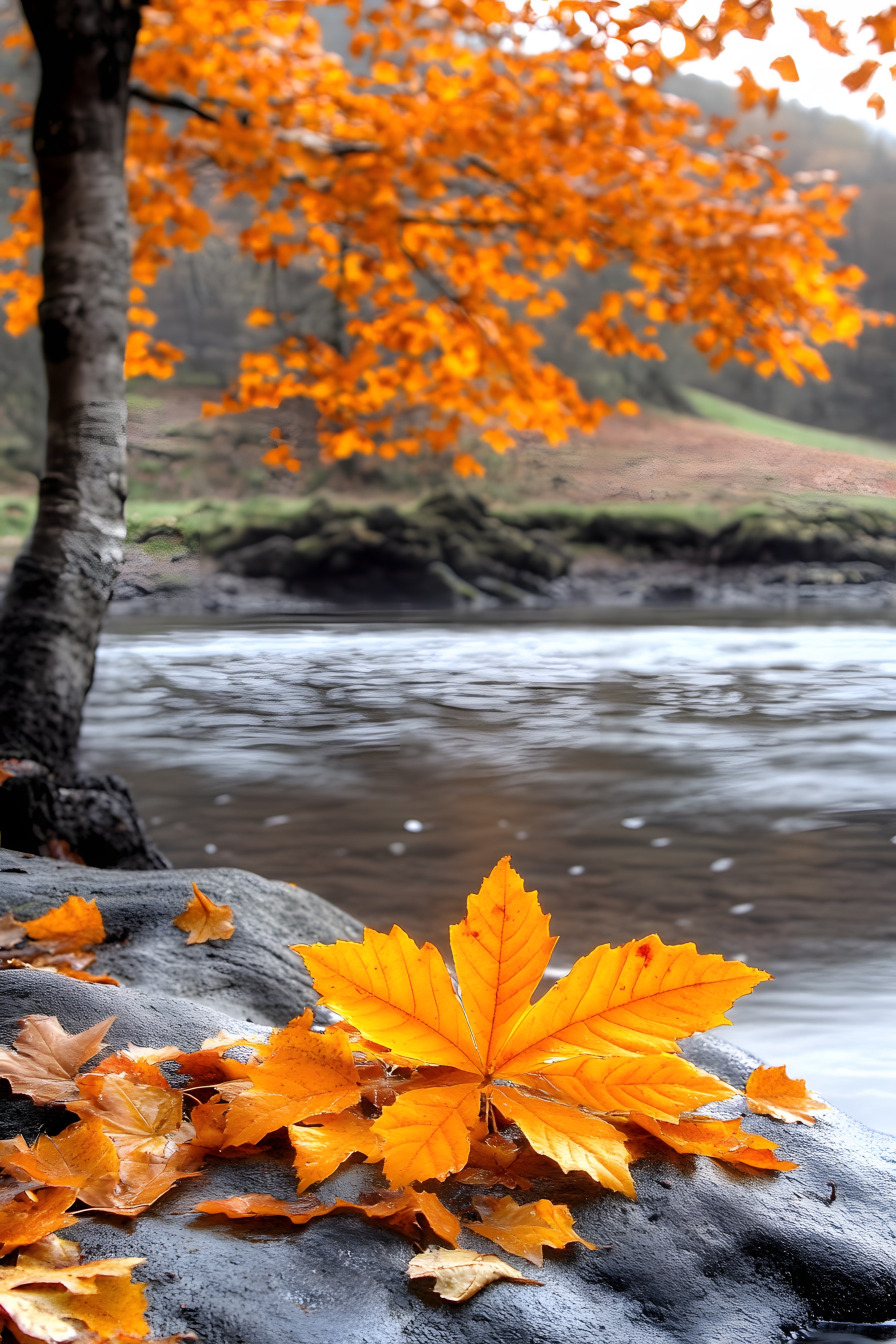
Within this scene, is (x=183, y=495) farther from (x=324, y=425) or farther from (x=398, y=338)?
(x=398, y=338)

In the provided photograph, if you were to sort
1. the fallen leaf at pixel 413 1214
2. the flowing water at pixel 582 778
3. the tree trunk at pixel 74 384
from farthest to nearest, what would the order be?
the tree trunk at pixel 74 384 → the flowing water at pixel 582 778 → the fallen leaf at pixel 413 1214

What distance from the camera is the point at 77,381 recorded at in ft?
9.36

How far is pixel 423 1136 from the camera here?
783 mm

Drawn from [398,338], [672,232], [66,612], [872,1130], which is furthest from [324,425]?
[872,1130]

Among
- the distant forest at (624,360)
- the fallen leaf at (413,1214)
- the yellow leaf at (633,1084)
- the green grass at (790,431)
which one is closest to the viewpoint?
the fallen leaf at (413,1214)

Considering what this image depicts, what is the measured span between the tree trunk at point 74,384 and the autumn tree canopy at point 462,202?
1354 millimetres

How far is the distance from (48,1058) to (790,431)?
5.57ft

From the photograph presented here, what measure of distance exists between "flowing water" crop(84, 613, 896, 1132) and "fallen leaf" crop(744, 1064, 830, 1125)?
567 mm

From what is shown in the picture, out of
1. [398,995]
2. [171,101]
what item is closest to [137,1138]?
[398,995]

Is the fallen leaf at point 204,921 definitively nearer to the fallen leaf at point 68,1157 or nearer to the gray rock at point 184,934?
the gray rock at point 184,934

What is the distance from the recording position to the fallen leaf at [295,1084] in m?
0.85

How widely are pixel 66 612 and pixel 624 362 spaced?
14.2ft

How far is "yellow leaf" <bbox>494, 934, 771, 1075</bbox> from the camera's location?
844 millimetres

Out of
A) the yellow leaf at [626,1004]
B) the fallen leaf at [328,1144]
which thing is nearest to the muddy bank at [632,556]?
the yellow leaf at [626,1004]
